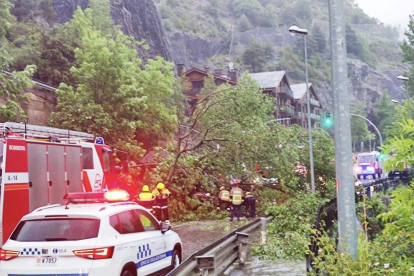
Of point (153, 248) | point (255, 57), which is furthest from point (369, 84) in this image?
point (153, 248)

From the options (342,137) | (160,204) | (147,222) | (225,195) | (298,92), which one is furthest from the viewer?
(298,92)

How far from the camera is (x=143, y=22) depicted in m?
80.1

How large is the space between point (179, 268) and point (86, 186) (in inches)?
342

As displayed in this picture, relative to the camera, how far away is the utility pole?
23.7 feet

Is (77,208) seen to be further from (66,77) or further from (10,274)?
(66,77)

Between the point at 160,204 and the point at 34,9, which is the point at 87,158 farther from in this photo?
the point at 34,9

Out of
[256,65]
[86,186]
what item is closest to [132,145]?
[86,186]

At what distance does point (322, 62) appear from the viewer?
141 meters

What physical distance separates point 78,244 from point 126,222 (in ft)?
3.88

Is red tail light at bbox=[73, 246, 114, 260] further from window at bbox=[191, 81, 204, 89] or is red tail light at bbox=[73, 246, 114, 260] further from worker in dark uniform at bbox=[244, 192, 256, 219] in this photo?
window at bbox=[191, 81, 204, 89]

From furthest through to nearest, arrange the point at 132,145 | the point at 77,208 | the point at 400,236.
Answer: the point at 132,145 < the point at 77,208 < the point at 400,236

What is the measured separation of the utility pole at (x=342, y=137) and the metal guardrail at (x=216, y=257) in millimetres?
2377

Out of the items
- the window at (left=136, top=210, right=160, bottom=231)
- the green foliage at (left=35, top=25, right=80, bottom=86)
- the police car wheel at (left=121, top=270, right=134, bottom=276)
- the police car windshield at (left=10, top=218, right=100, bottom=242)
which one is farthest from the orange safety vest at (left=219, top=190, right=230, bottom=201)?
the green foliage at (left=35, top=25, right=80, bottom=86)

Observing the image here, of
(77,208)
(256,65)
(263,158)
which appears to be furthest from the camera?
(256,65)
